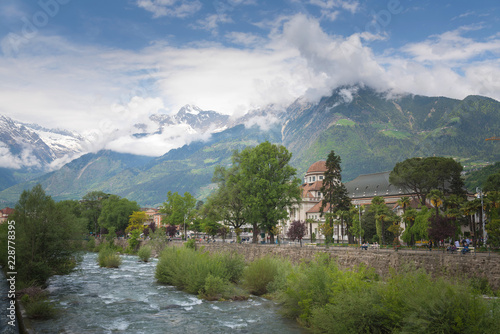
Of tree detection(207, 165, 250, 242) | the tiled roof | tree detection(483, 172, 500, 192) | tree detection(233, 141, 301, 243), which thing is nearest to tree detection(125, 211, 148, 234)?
the tiled roof

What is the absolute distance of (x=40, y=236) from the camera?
36625 millimetres

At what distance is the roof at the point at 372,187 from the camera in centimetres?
12750

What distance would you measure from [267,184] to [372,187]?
264 ft

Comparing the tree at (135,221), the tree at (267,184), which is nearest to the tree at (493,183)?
the tree at (267,184)

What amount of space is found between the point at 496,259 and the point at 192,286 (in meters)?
25.1

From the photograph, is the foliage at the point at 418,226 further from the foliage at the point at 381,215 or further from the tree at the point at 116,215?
the tree at the point at 116,215

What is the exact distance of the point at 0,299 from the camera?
3262 centimetres

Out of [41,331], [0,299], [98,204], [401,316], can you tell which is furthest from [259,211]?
[98,204]

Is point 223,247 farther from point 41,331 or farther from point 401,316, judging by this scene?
point 401,316

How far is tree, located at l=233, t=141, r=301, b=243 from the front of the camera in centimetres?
6378

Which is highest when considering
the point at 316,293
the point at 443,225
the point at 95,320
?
the point at 443,225

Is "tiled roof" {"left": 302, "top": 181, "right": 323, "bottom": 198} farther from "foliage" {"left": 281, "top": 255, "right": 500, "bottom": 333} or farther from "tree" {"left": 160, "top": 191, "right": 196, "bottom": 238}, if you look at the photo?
"foliage" {"left": 281, "top": 255, "right": 500, "bottom": 333}

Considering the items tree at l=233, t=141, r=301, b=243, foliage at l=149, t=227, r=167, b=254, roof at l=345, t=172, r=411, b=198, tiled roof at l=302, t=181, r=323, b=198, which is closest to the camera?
tree at l=233, t=141, r=301, b=243

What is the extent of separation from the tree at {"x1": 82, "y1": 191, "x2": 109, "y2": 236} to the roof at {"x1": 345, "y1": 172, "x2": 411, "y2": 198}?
83883 millimetres
